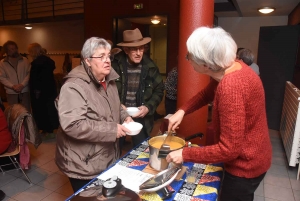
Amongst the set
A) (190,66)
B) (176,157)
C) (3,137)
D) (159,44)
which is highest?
(159,44)

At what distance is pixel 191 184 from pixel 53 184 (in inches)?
78.3

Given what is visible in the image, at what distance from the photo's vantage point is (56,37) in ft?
29.5

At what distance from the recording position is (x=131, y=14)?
5.43 m

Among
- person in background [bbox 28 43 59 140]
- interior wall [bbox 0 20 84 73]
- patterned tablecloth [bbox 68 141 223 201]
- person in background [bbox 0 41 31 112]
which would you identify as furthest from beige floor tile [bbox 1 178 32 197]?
interior wall [bbox 0 20 84 73]

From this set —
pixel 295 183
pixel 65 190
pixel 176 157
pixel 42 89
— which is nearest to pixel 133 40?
pixel 176 157

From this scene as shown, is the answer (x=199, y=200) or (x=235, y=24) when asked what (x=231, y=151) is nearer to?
(x=199, y=200)

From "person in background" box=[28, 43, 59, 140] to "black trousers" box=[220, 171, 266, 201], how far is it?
130 inches

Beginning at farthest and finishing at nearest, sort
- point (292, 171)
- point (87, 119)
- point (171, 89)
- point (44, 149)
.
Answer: point (44, 149) < point (171, 89) < point (292, 171) < point (87, 119)

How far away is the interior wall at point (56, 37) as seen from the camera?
28.0ft

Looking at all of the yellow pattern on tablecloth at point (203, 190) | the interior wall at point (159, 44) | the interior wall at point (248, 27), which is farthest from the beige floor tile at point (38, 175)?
the interior wall at point (159, 44)

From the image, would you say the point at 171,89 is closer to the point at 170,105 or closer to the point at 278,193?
the point at 170,105

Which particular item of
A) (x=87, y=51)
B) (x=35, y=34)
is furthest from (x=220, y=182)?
(x=35, y=34)

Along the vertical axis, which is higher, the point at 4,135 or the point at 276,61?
the point at 276,61

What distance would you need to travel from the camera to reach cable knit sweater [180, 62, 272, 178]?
965 mm
